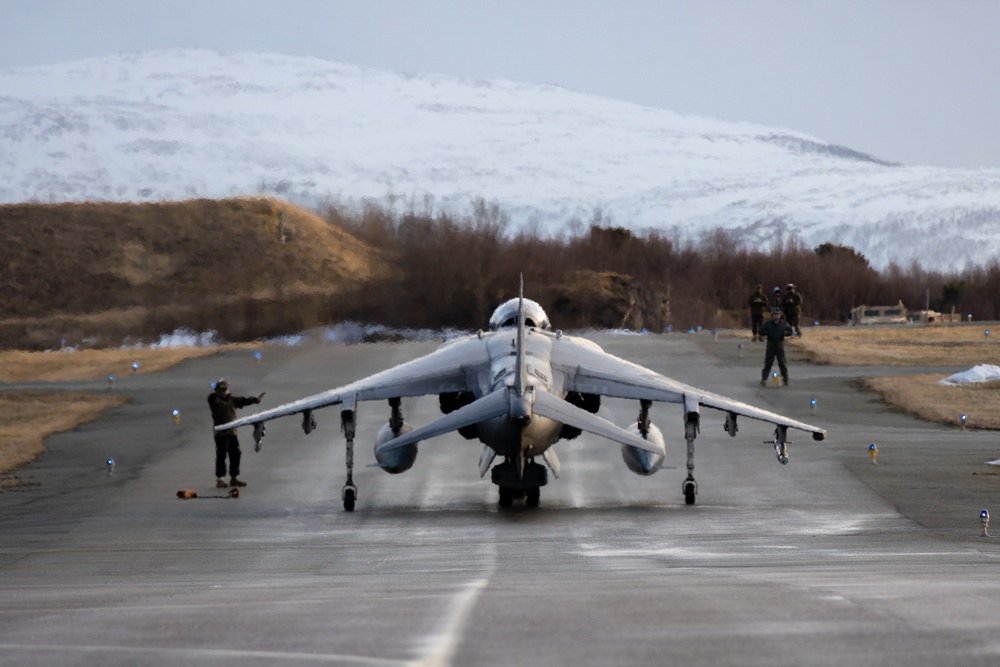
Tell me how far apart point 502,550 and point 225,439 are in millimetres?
8778

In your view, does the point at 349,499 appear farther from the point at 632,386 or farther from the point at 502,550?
the point at 502,550

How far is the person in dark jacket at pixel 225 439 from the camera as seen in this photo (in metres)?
26.2

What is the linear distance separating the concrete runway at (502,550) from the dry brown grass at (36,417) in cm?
65

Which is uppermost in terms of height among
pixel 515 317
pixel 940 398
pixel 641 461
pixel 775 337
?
pixel 515 317

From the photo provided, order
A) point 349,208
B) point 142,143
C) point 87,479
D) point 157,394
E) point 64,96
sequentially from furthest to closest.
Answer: point 64,96, point 142,143, point 349,208, point 157,394, point 87,479

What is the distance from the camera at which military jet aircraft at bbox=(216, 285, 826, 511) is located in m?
20.9

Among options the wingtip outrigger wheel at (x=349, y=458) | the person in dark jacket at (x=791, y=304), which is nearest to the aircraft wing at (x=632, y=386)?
the wingtip outrigger wheel at (x=349, y=458)

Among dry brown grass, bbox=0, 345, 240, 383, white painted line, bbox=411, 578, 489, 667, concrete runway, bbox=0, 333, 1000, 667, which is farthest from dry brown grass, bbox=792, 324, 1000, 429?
white painted line, bbox=411, 578, 489, 667

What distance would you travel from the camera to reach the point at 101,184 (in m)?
95.2

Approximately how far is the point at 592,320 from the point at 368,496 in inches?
1831

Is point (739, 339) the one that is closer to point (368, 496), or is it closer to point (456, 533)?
point (368, 496)

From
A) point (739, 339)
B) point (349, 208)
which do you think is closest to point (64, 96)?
point (349, 208)

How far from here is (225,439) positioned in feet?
85.8

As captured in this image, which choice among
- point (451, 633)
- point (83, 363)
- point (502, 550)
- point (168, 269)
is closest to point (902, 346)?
point (83, 363)
